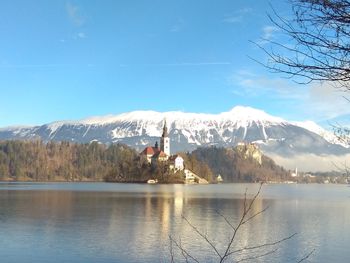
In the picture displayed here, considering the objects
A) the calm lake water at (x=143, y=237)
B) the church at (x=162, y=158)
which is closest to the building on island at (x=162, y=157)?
the church at (x=162, y=158)

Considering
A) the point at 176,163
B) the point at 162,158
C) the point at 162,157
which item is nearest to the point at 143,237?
the point at 176,163

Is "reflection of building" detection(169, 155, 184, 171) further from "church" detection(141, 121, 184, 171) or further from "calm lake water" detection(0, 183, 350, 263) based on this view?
"calm lake water" detection(0, 183, 350, 263)

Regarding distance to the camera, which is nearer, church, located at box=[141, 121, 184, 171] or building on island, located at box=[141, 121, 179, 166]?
church, located at box=[141, 121, 184, 171]

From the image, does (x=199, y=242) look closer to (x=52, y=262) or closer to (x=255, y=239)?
(x=255, y=239)

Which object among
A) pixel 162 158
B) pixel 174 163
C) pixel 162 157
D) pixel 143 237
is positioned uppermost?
pixel 162 157

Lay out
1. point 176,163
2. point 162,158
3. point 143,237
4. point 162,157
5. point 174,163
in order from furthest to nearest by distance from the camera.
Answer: point 162,157, point 162,158, point 176,163, point 174,163, point 143,237

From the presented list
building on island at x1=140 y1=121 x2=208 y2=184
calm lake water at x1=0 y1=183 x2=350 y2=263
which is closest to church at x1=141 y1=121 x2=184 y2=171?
building on island at x1=140 y1=121 x2=208 y2=184

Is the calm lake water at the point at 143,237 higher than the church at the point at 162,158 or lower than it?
lower

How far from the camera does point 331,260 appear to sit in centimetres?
2067

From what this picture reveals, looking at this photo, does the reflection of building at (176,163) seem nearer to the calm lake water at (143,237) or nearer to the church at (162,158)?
the church at (162,158)

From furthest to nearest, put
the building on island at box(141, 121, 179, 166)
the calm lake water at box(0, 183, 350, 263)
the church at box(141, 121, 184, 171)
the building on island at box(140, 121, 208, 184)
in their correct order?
the building on island at box(141, 121, 179, 166) < the church at box(141, 121, 184, 171) < the building on island at box(140, 121, 208, 184) < the calm lake water at box(0, 183, 350, 263)

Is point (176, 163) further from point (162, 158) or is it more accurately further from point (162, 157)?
point (162, 157)

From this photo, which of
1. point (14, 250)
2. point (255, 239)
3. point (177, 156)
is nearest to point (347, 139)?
point (14, 250)

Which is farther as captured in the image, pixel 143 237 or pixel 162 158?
pixel 162 158
